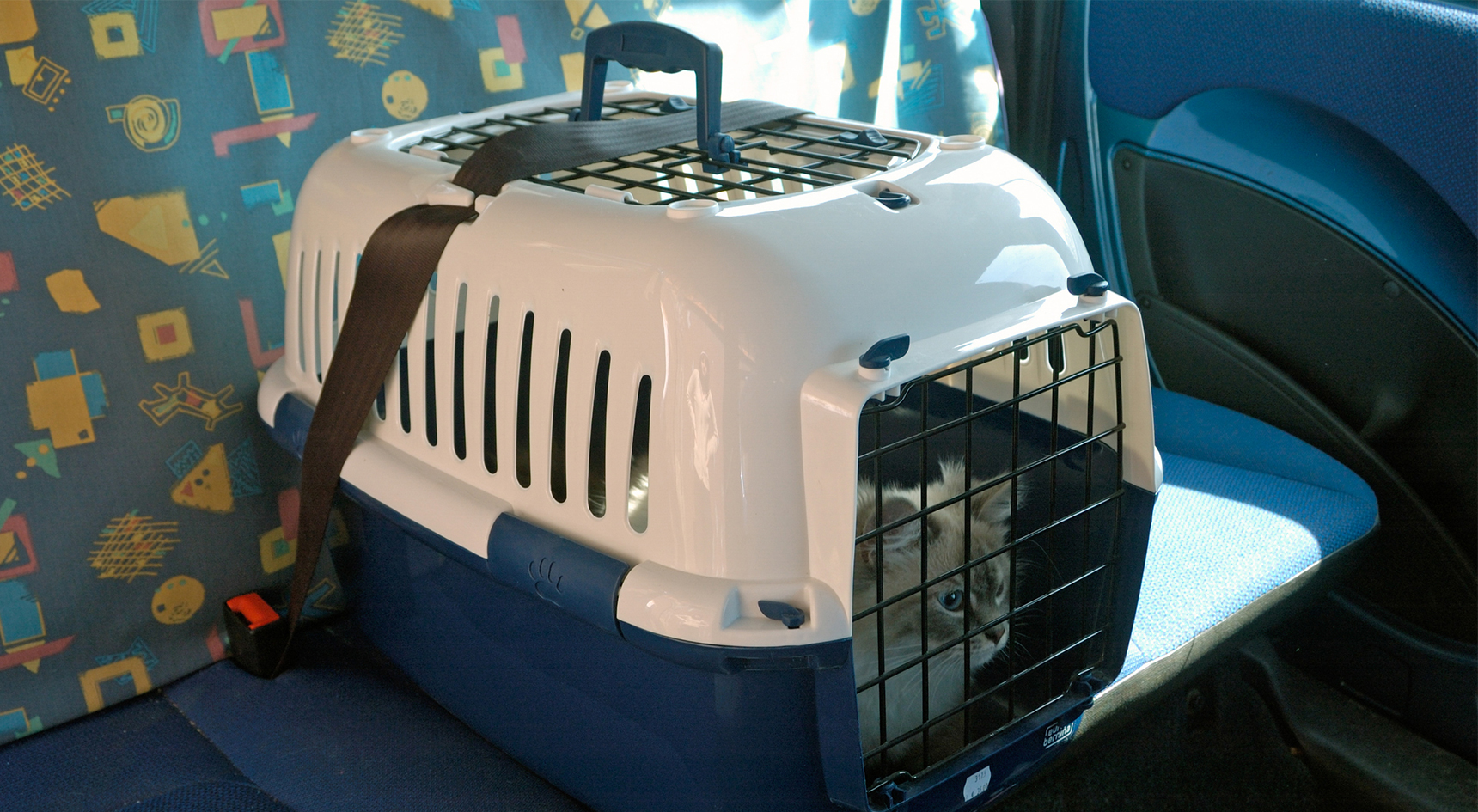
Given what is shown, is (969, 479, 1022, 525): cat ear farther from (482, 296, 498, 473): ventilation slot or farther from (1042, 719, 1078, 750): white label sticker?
(482, 296, 498, 473): ventilation slot

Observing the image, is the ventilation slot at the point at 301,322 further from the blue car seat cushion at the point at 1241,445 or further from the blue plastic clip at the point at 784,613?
the blue car seat cushion at the point at 1241,445

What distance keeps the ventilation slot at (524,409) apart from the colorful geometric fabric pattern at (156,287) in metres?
0.39

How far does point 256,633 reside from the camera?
1007mm

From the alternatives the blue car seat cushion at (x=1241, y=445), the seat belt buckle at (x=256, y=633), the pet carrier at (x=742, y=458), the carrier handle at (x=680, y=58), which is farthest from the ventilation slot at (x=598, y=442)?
the blue car seat cushion at (x=1241, y=445)

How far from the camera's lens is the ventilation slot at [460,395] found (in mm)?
777

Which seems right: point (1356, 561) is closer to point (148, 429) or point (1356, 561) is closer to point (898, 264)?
point (898, 264)

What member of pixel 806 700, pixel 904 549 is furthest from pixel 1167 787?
pixel 806 700

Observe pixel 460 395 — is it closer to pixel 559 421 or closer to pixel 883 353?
pixel 559 421

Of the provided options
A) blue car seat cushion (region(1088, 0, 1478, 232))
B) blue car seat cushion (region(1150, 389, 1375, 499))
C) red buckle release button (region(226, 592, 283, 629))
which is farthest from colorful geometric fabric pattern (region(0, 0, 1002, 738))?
blue car seat cushion (region(1150, 389, 1375, 499))

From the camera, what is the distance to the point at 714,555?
2.10ft

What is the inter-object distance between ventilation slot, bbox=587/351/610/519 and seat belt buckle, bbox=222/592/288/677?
465mm

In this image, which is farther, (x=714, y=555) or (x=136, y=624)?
(x=136, y=624)

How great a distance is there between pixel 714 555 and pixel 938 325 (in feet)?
0.74

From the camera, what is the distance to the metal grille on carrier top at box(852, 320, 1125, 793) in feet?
2.59
